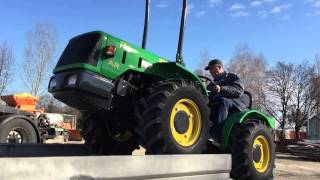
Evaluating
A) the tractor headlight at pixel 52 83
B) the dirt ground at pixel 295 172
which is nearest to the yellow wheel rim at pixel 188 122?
the tractor headlight at pixel 52 83

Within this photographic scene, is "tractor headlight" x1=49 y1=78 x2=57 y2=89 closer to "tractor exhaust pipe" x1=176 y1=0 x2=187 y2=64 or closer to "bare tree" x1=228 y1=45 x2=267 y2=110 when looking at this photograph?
"tractor exhaust pipe" x1=176 y1=0 x2=187 y2=64

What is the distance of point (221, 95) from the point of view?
18.2ft

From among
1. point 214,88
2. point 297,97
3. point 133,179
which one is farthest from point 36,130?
point 297,97

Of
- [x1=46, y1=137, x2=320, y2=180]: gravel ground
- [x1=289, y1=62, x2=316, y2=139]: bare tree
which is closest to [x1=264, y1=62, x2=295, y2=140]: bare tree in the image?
[x1=289, y1=62, x2=316, y2=139]: bare tree

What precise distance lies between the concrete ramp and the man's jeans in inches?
66.1

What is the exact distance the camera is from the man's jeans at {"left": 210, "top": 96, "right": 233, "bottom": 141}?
5.12 meters

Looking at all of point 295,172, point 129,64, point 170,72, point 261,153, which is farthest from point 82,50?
point 295,172

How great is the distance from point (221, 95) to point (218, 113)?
353 millimetres

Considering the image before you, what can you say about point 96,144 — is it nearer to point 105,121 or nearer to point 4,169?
point 105,121

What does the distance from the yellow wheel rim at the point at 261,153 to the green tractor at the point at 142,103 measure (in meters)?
0.01

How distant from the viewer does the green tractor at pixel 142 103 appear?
4.07 meters

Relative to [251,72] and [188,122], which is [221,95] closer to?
[188,122]

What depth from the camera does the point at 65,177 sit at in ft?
7.18

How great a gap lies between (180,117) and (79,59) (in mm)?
1075
